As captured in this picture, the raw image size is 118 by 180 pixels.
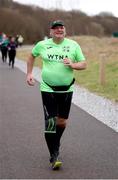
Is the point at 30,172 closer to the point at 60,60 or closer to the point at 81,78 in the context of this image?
the point at 60,60

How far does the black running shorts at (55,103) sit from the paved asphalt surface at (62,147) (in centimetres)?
64

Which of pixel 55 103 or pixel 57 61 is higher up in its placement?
pixel 57 61

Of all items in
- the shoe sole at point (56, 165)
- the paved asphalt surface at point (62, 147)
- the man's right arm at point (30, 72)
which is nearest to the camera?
the paved asphalt surface at point (62, 147)

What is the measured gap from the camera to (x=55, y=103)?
22.6 feet

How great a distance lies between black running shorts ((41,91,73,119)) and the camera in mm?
6859

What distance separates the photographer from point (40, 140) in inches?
340

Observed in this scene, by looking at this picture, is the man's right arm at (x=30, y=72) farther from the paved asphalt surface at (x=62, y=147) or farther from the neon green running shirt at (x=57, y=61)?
the paved asphalt surface at (x=62, y=147)

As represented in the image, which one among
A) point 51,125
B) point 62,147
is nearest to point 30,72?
point 51,125

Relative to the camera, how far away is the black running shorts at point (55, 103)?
6.86 meters

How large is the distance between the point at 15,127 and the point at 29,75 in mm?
2950

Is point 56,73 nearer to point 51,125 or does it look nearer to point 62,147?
point 51,125

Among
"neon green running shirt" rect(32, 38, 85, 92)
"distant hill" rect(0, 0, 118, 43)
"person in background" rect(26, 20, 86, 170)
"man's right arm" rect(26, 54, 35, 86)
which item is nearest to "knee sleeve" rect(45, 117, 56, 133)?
"person in background" rect(26, 20, 86, 170)

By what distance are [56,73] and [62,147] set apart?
1.66m

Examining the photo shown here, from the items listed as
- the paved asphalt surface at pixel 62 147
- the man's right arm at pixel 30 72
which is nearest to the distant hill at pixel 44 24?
the paved asphalt surface at pixel 62 147
